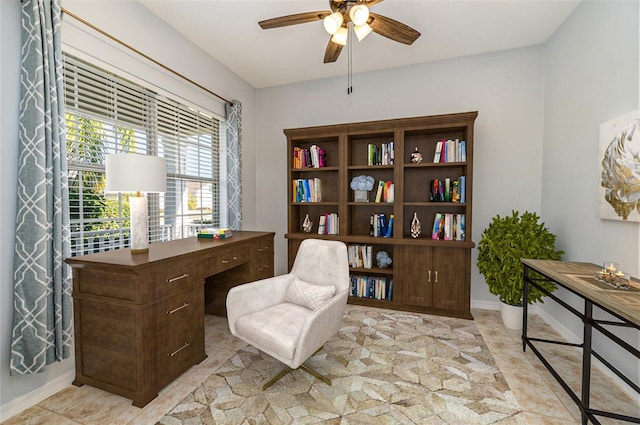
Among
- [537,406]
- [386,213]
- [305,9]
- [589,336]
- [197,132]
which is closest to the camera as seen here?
[589,336]

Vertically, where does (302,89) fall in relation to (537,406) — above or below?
above

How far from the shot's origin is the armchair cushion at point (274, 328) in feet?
5.09

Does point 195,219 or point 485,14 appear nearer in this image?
point 485,14

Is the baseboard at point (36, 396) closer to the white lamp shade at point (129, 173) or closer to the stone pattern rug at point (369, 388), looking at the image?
the stone pattern rug at point (369, 388)

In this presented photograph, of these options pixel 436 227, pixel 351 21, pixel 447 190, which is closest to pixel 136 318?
pixel 351 21

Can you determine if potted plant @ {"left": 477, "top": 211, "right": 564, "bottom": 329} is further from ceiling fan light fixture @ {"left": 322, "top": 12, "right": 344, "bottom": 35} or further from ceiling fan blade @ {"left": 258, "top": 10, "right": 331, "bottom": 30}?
ceiling fan blade @ {"left": 258, "top": 10, "right": 331, "bottom": 30}

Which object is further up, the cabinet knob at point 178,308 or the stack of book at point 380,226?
the stack of book at point 380,226

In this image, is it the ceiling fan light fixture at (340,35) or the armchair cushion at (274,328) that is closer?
the armchair cushion at (274,328)

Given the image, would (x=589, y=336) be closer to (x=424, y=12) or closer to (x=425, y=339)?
(x=425, y=339)

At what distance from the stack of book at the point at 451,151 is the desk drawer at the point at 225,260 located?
214 cm

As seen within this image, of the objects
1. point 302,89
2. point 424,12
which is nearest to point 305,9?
point 424,12

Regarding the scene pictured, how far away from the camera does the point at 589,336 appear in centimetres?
143

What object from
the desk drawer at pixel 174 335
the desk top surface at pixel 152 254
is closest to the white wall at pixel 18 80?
the desk top surface at pixel 152 254

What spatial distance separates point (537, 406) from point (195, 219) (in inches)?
121
